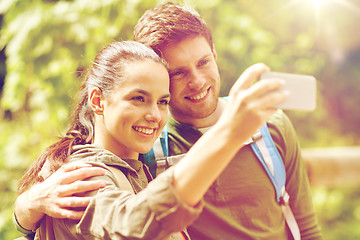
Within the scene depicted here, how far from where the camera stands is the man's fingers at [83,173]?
3.60 feet

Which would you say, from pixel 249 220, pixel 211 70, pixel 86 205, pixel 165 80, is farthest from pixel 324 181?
pixel 86 205

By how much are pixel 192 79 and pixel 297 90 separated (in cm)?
83

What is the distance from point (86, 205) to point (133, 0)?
78.2 inches

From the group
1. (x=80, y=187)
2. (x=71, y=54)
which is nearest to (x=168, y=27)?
(x=80, y=187)

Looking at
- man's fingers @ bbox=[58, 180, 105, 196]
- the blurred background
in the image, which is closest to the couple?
man's fingers @ bbox=[58, 180, 105, 196]

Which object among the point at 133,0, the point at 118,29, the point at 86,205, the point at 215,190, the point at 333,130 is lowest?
the point at 333,130

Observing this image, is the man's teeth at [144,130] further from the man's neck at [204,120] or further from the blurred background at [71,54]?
the blurred background at [71,54]

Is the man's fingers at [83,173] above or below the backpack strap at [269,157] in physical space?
above

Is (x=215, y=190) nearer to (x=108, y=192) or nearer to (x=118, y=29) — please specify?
(x=108, y=192)

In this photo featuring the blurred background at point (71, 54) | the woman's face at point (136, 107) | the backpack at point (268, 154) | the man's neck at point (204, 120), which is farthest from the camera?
the blurred background at point (71, 54)

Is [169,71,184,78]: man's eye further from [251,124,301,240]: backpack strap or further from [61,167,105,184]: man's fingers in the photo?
[61,167,105,184]: man's fingers

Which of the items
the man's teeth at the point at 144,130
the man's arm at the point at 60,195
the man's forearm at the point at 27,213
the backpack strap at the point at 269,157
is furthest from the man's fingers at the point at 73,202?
the backpack strap at the point at 269,157

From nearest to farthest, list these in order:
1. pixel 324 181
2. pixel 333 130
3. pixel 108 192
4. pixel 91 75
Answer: pixel 108 192 → pixel 91 75 → pixel 324 181 → pixel 333 130

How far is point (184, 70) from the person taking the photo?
1.70 meters
